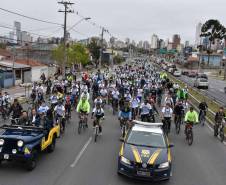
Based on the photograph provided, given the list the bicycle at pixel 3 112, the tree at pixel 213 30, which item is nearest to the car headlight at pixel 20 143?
the bicycle at pixel 3 112

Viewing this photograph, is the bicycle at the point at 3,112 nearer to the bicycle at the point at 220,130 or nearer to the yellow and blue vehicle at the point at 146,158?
the yellow and blue vehicle at the point at 146,158

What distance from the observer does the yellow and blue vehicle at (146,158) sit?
→ 404 inches

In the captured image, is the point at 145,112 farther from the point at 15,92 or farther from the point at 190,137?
the point at 15,92

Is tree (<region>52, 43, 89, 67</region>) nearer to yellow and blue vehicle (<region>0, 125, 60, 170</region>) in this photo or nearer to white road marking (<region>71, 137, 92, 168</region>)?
white road marking (<region>71, 137, 92, 168</region>)

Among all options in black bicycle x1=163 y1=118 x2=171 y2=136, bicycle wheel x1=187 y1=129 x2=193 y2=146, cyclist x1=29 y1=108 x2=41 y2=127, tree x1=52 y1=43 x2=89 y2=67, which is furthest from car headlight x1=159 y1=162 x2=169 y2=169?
tree x1=52 y1=43 x2=89 y2=67

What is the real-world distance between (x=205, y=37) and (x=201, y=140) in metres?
89.3

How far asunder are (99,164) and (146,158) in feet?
7.77

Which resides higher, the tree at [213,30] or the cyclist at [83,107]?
the tree at [213,30]

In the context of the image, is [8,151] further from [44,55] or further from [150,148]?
[44,55]

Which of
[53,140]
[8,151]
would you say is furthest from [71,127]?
[8,151]

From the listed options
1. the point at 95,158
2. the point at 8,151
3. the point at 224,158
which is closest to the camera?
the point at 8,151

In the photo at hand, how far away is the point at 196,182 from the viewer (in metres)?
11.0

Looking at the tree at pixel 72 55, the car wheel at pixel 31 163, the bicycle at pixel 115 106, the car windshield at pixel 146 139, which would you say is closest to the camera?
the car wheel at pixel 31 163

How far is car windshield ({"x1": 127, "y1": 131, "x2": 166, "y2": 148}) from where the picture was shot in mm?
11602
